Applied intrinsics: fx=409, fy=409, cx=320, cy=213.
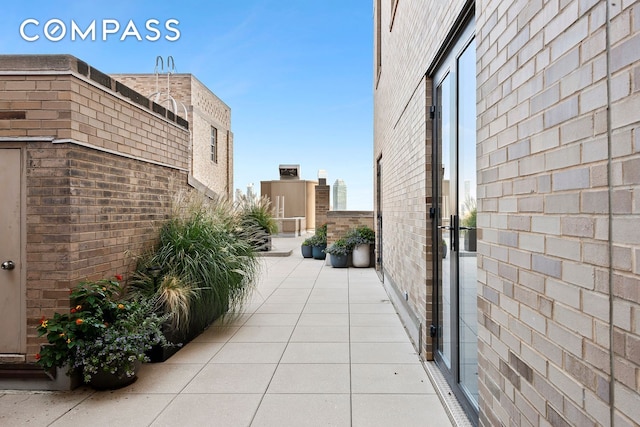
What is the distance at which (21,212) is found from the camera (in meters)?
3.18

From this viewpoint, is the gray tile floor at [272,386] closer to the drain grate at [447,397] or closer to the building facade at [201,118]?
the drain grate at [447,397]

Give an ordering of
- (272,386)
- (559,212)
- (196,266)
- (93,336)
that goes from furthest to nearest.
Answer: (196,266) < (272,386) < (93,336) < (559,212)

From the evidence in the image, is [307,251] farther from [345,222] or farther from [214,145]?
[214,145]

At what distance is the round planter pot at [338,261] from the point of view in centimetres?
958

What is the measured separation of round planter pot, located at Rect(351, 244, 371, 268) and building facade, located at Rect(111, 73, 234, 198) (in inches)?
278

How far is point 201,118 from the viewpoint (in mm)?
18141

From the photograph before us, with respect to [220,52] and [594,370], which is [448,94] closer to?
[594,370]

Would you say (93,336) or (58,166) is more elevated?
(58,166)

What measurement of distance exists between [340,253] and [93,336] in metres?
6.88

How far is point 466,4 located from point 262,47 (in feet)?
50.6

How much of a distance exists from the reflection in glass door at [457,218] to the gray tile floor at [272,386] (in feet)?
1.13

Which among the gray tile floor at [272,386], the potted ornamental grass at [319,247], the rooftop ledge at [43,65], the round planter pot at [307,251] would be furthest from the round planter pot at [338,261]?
the rooftop ledge at [43,65]

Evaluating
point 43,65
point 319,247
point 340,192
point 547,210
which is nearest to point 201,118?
point 319,247

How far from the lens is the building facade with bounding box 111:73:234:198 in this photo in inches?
671
